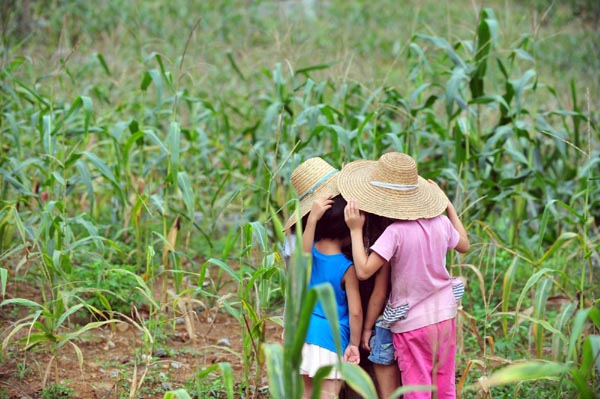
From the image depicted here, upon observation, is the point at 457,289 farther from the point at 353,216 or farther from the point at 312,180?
the point at 312,180

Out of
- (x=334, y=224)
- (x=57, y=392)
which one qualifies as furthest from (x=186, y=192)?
(x=334, y=224)

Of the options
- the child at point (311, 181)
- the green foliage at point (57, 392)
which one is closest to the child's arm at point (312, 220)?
the child at point (311, 181)

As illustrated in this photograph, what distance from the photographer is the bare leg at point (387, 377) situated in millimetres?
2865

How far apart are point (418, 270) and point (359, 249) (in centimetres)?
24

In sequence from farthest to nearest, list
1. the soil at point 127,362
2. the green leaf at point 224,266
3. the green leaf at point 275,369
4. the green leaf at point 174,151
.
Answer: the green leaf at point 174,151 < the soil at point 127,362 < the green leaf at point 224,266 < the green leaf at point 275,369

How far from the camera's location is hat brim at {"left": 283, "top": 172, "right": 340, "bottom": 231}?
283cm

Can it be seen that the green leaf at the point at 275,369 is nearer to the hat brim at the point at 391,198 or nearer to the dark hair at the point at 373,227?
the hat brim at the point at 391,198

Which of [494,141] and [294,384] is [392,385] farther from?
[494,141]

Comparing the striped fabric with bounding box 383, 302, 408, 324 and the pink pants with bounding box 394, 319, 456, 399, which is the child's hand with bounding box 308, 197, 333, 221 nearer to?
the striped fabric with bounding box 383, 302, 408, 324

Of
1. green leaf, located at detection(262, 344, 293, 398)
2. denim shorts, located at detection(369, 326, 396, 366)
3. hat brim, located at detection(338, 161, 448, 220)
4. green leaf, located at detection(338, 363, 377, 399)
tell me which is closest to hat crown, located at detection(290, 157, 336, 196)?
hat brim, located at detection(338, 161, 448, 220)

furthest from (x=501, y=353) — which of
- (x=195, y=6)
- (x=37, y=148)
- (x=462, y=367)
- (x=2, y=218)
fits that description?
(x=195, y=6)

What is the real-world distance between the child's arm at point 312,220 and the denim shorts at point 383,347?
1.42 feet

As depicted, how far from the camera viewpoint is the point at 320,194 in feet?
9.39

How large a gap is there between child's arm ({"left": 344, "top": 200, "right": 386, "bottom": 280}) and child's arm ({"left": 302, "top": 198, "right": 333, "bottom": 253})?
87 mm
